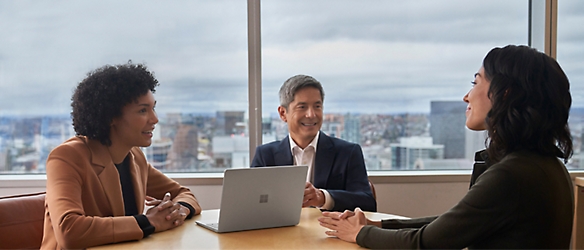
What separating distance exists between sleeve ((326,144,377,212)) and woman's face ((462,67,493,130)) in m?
0.93

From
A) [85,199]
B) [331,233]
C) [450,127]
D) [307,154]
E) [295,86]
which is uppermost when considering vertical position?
[295,86]

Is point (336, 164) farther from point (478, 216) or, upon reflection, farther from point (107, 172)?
point (478, 216)

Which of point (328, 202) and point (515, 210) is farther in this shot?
point (328, 202)

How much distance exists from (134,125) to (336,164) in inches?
44.0

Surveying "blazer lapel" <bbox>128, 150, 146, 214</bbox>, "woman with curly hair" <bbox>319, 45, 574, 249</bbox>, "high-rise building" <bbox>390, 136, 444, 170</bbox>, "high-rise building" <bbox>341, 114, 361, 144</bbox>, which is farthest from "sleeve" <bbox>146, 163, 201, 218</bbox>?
"high-rise building" <bbox>390, 136, 444, 170</bbox>

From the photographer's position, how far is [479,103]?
5.81 feet

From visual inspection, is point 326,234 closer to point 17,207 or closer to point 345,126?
point 17,207

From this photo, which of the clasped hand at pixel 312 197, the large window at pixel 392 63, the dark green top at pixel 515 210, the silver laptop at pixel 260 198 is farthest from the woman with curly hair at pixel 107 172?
the large window at pixel 392 63

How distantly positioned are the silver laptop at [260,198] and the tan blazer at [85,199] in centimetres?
35

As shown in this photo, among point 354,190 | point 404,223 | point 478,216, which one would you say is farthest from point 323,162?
point 478,216

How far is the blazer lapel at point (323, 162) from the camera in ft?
9.28

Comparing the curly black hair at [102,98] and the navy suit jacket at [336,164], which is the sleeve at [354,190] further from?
the curly black hair at [102,98]

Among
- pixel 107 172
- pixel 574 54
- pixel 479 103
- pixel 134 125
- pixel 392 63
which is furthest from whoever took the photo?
pixel 574 54

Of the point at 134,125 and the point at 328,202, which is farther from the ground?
the point at 134,125
